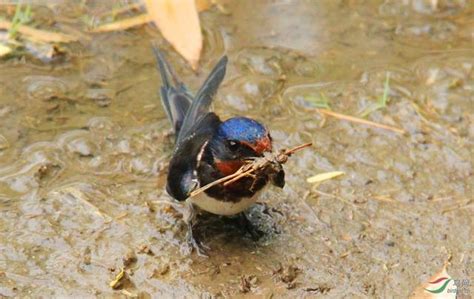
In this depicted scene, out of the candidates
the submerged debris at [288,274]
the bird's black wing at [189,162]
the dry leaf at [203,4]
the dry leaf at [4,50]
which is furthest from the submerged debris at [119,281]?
the dry leaf at [203,4]

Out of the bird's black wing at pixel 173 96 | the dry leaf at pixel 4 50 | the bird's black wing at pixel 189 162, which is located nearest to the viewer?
the bird's black wing at pixel 189 162

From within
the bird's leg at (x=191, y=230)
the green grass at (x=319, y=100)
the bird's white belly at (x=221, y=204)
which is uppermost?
the bird's white belly at (x=221, y=204)

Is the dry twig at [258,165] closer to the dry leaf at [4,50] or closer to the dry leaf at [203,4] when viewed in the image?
the dry leaf at [4,50]

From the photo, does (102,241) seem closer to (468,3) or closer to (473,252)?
(473,252)

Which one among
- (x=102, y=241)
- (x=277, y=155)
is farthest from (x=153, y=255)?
(x=277, y=155)

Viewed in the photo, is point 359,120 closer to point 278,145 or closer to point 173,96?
point 278,145

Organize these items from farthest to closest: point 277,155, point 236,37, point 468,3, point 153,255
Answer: point 468,3 → point 236,37 → point 153,255 → point 277,155
